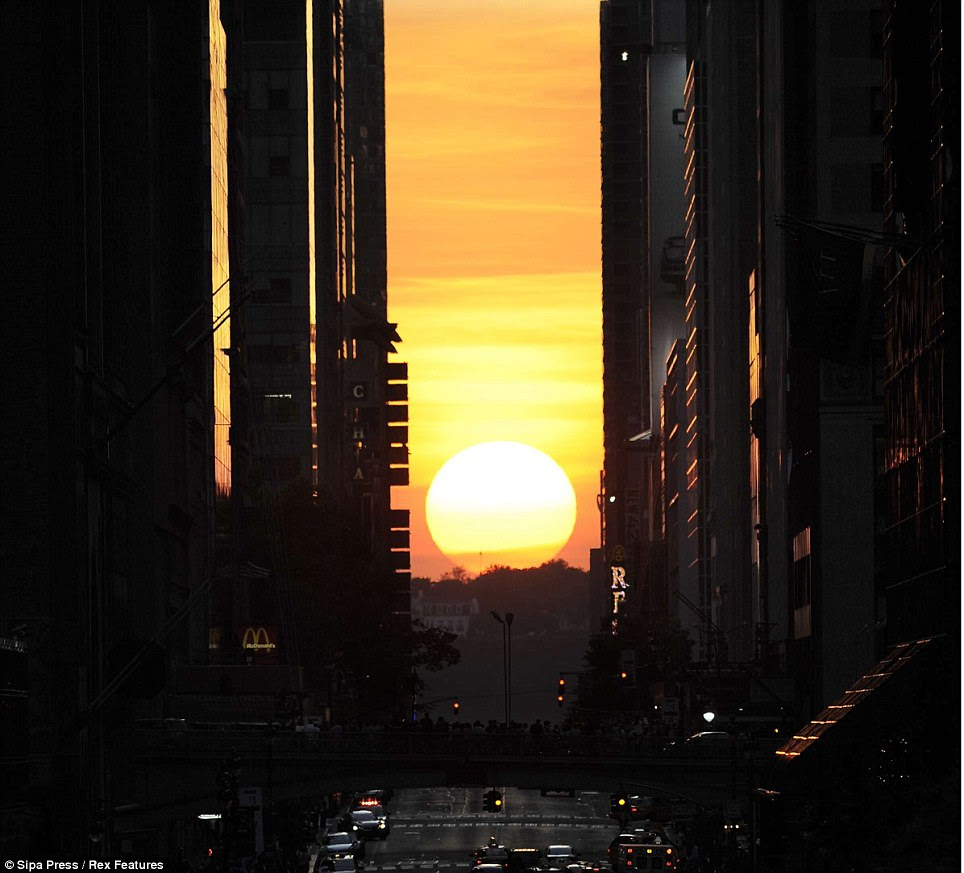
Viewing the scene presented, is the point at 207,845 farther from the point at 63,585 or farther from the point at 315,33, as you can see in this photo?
the point at 315,33

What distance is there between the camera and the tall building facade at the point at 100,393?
69.6 m

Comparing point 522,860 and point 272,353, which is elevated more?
point 272,353

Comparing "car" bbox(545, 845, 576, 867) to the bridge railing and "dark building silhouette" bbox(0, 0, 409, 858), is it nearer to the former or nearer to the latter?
the bridge railing

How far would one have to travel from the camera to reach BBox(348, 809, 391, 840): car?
127 m

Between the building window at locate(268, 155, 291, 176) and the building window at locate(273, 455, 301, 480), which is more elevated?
the building window at locate(268, 155, 291, 176)

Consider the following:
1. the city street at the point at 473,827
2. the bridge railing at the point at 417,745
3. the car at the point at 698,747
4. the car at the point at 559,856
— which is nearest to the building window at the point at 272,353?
the city street at the point at 473,827

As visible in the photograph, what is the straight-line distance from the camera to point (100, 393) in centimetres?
7912

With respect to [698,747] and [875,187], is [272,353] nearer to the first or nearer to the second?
[875,187]

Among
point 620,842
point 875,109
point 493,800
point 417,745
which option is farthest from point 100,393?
point 875,109

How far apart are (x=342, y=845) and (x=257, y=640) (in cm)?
2775

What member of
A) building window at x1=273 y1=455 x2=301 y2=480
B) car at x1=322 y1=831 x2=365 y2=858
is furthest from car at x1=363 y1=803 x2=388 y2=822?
building window at x1=273 y1=455 x2=301 y2=480

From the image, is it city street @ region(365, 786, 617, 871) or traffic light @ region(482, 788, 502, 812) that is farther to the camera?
city street @ region(365, 786, 617, 871)

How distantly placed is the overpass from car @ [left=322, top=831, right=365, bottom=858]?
540 inches

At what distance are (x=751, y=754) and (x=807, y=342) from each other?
18.8 metres
